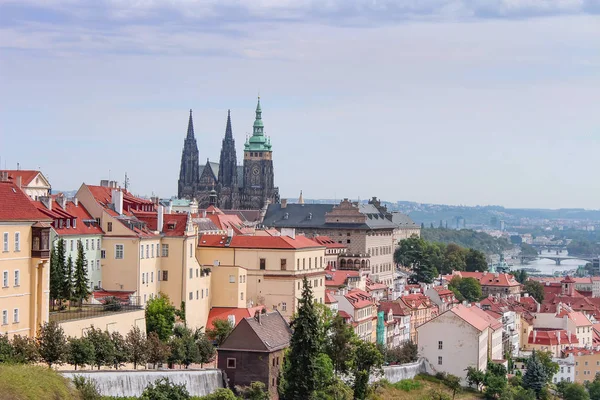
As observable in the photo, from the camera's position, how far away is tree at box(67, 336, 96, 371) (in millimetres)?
56125

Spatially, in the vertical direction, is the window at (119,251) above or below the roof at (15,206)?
below

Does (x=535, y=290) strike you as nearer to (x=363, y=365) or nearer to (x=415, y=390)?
(x=415, y=390)

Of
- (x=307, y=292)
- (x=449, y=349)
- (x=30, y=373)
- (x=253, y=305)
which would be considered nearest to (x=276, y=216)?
(x=449, y=349)

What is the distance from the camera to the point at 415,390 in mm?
88062

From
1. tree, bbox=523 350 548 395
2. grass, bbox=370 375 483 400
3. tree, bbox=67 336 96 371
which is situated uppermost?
tree, bbox=67 336 96 371

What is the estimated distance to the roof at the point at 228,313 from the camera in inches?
3039

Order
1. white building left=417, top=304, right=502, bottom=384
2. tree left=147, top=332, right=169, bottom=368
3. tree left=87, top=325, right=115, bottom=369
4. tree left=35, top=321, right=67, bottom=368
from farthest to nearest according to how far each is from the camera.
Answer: white building left=417, top=304, right=502, bottom=384, tree left=147, top=332, right=169, bottom=368, tree left=87, top=325, right=115, bottom=369, tree left=35, top=321, right=67, bottom=368

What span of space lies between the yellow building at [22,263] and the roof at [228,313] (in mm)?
19833

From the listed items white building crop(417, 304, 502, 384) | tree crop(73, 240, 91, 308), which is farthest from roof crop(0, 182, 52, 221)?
white building crop(417, 304, 502, 384)

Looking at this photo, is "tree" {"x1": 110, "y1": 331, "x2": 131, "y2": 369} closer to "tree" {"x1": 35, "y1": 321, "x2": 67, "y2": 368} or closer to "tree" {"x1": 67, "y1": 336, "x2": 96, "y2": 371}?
"tree" {"x1": 67, "y1": 336, "x2": 96, "y2": 371}

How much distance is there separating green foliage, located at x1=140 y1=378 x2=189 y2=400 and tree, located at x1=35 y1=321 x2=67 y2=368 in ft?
12.7

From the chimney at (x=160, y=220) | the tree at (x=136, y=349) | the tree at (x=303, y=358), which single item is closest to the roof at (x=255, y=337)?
the tree at (x=303, y=358)

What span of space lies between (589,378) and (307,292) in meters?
64.2

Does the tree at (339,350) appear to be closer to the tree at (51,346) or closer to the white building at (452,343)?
the tree at (51,346)
